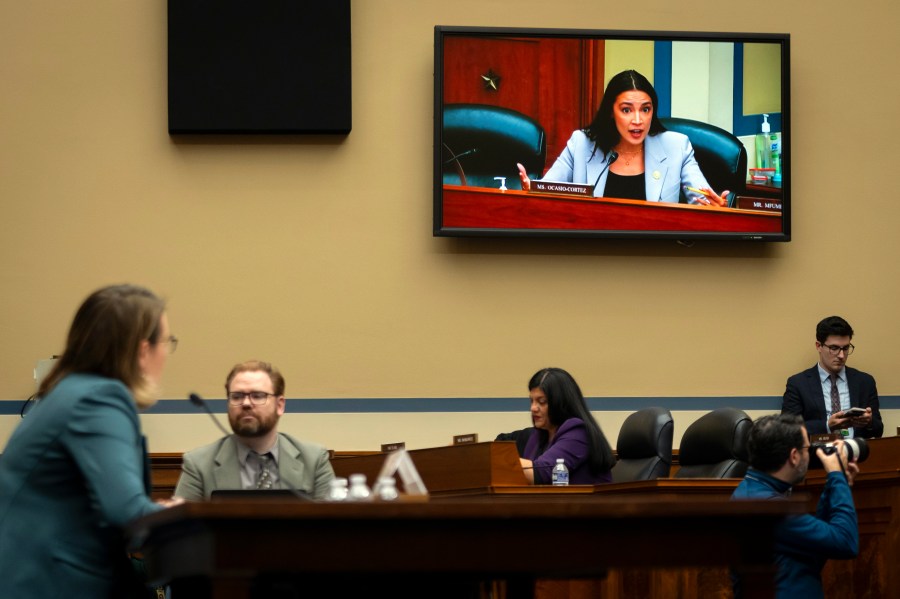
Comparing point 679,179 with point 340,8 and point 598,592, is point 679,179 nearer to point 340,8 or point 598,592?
point 340,8

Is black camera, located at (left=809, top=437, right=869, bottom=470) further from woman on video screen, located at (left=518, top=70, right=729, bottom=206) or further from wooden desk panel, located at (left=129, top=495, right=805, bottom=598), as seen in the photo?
woman on video screen, located at (left=518, top=70, right=729, bottom=206)

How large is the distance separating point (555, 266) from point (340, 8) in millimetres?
2079

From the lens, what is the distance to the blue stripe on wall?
24.8 ft

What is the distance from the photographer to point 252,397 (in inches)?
177

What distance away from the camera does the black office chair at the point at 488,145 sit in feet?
25.0

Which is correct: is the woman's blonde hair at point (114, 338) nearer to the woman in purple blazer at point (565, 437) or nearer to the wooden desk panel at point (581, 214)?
the woman in purple blazer at point (565, 437)

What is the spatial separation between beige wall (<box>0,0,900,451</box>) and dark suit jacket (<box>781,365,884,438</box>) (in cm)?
36

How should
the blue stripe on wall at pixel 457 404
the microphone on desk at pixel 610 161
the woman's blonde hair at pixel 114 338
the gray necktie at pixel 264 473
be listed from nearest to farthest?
the woman's blonde hair at pixel 114 338, the gray necktie at pixel 264 473, the blue stripe on wall at pixel 457 404, the microphone on desk at pixel 610 161

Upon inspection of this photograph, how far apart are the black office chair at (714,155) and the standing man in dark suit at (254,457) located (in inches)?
160

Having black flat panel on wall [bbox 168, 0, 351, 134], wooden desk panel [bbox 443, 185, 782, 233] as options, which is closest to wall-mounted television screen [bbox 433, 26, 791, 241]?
wooden desk panel [bbox 443, 185, 782, 233]

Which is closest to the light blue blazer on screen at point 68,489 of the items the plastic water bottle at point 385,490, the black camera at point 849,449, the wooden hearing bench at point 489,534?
the wooden hearing bench at point 489,534

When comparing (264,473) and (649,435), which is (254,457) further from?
(649,435)

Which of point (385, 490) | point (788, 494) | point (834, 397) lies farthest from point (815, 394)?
point (385, 490)

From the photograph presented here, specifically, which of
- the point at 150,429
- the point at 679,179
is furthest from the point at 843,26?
the point at 150,429
